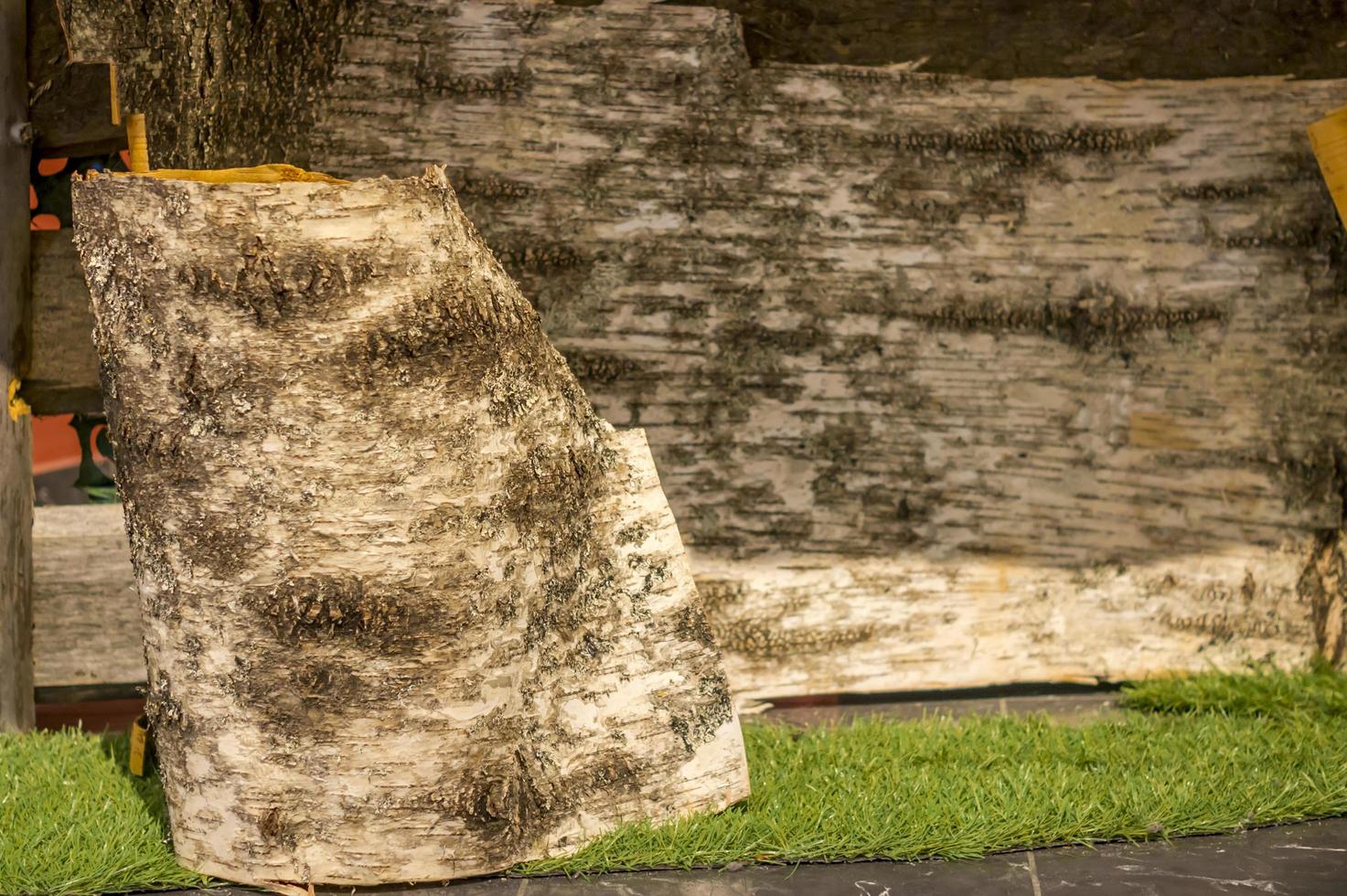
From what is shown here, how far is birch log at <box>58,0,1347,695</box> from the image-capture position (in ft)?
11.0

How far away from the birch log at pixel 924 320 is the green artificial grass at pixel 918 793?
0.36 m

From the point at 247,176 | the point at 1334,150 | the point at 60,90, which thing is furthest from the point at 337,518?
the point at 1334,150

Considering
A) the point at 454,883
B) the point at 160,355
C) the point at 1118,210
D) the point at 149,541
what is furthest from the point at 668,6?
the point at 454,883

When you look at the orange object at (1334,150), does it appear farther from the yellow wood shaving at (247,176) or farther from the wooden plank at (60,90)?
the wooden plank at (60,90)

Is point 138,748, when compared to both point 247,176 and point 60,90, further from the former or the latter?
point 60,90

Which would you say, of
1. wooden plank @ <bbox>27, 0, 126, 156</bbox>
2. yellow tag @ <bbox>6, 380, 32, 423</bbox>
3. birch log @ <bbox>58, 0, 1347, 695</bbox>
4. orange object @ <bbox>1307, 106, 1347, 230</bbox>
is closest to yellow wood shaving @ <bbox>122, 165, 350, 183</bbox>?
birch log @ <bbox>58, 0, 1347, 695</bbox>

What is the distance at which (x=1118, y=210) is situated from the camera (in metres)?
3.48

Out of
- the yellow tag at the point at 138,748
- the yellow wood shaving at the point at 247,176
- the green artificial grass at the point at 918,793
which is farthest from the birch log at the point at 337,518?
the yellow tag at the point at 138,748

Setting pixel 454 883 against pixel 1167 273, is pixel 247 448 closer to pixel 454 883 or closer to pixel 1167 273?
pixel 454 883

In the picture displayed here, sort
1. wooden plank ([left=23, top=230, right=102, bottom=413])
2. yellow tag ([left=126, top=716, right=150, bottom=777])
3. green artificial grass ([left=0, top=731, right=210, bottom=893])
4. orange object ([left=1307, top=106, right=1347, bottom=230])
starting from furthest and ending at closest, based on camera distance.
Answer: wooden plank ([left=23, top=230, right=102, bottom=413])
orange object ([left=1307, top=106, right=1347, bottom=230])
yellow tag ([left=126, top=716, right=150, bottom=777])
green artificial grass ([left=0, top=731, right=210, bottom=893])

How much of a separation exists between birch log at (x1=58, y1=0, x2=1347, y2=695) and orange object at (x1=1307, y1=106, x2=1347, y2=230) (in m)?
0.19

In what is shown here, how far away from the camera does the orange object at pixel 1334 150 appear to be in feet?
10.5

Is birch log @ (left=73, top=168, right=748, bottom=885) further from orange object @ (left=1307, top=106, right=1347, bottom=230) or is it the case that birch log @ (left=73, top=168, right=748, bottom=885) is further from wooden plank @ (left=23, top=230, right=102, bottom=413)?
orange object @ (left=1307, top=106, right=1347, bottom=230)

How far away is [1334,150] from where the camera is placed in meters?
3.22
